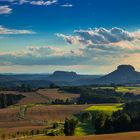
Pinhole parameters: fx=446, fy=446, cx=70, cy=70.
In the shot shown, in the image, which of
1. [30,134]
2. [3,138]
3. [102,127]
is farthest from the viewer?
[102,127]

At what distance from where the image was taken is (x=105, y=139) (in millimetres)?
91375

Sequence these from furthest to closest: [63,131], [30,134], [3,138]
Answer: [63,131], [30,134], [3,138]

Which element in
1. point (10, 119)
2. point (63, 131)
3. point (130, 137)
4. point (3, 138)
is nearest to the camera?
point (130, 137)

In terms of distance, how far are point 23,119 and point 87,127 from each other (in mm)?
42044

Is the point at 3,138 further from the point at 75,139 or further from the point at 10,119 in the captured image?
the point at 10,119

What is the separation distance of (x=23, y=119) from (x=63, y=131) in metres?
62.9

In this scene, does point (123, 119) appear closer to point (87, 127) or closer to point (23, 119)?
point (87, 127)

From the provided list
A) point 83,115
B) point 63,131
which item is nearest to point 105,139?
point 63,131

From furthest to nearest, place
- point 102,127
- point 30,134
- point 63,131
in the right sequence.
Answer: point 102,127, point 63,131, point 30,134

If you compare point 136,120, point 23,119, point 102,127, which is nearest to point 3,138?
point 102,127

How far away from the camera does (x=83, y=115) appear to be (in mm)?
199250

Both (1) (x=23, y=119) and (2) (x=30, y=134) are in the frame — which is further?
(1) (x=23, y=119)

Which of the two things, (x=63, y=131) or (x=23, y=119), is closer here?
(x=63, y=131)

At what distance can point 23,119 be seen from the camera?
199m
